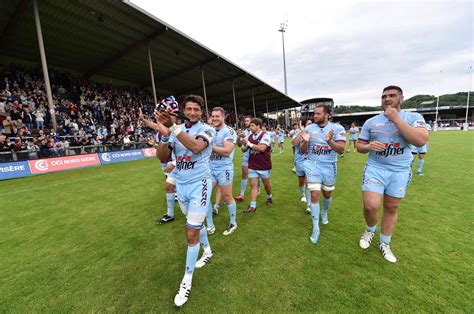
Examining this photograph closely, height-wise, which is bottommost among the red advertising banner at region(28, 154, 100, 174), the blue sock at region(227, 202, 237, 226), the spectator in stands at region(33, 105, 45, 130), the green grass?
the green grass

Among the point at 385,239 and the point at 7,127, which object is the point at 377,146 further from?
the point at 7,127

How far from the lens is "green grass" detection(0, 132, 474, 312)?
256 cm

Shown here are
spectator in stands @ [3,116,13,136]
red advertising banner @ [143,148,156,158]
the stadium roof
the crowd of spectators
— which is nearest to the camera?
spectator in stands @ [3,116,13,136]

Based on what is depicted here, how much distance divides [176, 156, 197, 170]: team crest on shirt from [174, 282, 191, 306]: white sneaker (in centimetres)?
146

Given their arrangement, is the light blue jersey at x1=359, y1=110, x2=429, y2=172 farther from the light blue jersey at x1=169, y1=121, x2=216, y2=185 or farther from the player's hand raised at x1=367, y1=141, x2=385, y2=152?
the light blue jersey at x1=169, y1=121, x2=216, y2=185

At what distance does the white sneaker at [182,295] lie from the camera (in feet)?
8.21

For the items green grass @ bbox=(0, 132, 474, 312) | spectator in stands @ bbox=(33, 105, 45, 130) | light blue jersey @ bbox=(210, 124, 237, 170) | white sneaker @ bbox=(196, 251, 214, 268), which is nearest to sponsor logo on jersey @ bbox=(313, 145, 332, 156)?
green grass @ bbox=(0, 132, 474, 312)

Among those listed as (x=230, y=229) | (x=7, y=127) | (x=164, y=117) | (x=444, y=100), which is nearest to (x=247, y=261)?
(x=230, y=229)

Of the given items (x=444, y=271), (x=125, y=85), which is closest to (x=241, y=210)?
(x=444, y=271)

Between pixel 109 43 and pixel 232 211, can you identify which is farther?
pixel 109 43

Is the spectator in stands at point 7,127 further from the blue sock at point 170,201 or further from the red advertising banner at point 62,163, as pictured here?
the blue sock at point 170,201

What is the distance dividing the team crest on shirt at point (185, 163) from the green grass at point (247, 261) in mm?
1603

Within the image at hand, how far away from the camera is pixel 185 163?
2.75 m

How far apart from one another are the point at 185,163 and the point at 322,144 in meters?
2.67
